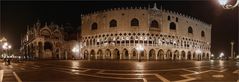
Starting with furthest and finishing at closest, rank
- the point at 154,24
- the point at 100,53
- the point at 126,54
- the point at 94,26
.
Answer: the point at 94,26 → the point at 100,53 → the point at 154,24 → the point at 126,54

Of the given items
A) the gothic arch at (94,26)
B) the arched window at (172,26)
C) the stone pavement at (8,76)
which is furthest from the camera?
the gothic arch at (94,26)

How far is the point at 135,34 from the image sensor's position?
72.6 metres

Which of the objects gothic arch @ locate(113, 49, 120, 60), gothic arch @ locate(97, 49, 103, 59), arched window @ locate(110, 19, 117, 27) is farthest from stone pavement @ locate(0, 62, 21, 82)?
gothic arch @ locate(97, 49, 103, 59)

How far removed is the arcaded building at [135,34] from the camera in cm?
7269

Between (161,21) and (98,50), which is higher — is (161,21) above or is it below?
above

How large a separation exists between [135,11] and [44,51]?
103 ft

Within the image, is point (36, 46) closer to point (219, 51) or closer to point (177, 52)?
point (177, 52)

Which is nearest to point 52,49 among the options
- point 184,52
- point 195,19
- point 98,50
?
point 98,50

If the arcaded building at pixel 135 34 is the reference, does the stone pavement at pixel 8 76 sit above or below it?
below

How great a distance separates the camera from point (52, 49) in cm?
8438

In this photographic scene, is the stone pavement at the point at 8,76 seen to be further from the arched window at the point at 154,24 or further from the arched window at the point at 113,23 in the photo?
the arched window at the point at 154,24

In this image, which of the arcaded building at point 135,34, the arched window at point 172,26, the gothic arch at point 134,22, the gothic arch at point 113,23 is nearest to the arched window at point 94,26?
the arcaded building at point 135,34

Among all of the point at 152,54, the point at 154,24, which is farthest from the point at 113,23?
the point at 152,54

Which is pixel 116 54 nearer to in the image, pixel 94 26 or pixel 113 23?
pixel 113 23
